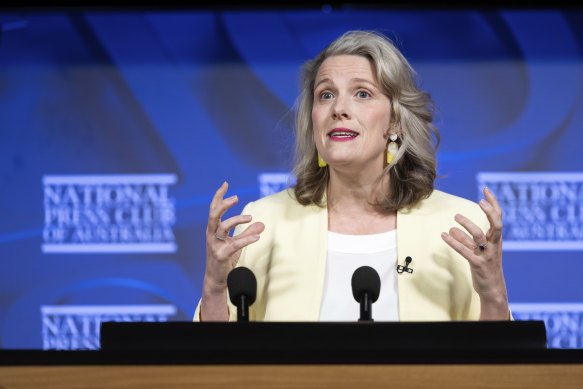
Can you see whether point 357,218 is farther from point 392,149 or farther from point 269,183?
point 269,183

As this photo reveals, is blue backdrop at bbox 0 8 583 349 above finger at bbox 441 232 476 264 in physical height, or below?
above

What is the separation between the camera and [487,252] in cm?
243

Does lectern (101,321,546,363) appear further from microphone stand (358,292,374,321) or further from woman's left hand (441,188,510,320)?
woman's left hand (441,188,510,320)

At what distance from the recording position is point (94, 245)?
4.20 m

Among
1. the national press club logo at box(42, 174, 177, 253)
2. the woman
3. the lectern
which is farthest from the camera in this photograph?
the national press club logo at box(42, 174, 177, 253)

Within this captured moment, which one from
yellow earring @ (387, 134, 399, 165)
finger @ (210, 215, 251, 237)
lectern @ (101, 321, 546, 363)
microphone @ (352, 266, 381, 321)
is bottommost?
lectern @ (101, 321, 546, 363)

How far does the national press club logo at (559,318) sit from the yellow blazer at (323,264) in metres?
1.43

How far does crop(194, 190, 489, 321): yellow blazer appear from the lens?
2.65 metres

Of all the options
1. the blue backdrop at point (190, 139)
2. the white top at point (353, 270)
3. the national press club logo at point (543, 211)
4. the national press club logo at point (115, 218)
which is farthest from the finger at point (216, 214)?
the national press club logo at point (543, 211)

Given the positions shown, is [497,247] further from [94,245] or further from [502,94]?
[94,245]

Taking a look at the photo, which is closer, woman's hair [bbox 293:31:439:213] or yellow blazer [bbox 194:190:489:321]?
yellow blazer [bbox 194:190:489:321]

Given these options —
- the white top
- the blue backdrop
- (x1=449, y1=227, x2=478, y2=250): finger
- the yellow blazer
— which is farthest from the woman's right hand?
the blue backdrop

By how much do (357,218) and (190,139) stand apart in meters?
1.61

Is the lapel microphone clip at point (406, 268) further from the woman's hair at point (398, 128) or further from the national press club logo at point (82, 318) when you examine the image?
the national press club logo at point (82, 318)
